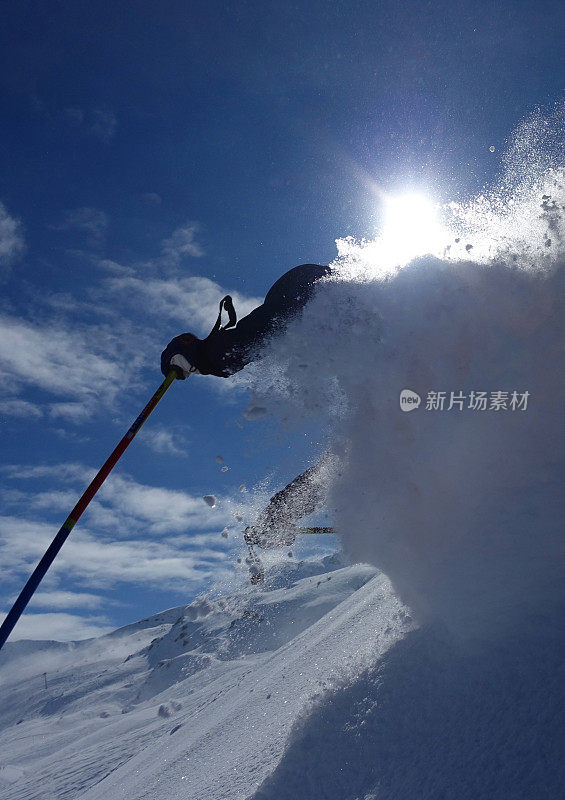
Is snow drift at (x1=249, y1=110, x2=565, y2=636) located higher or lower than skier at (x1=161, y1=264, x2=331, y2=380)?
lower

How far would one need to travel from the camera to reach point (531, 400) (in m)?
3.92

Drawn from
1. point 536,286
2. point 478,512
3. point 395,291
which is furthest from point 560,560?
point 395,291

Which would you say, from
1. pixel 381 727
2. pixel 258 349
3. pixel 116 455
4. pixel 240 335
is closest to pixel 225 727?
pixel 381 727

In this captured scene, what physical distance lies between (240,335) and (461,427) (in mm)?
2621

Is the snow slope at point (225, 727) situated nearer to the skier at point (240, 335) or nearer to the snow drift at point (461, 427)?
the snow drift at point (461, 427)

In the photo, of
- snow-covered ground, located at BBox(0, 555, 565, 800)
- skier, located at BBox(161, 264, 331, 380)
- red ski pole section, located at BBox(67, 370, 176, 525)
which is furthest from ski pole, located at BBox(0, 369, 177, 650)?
snow-covered ground, located at BBox(0, 555, 565, 800)

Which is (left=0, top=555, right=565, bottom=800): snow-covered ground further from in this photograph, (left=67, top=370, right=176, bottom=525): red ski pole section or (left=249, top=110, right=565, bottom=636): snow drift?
(left=67, top=370, right=176, bottom=525): red ski pole section

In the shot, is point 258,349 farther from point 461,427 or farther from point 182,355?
point 461,427

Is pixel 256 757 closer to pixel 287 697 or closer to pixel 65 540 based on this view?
pixel 287 697

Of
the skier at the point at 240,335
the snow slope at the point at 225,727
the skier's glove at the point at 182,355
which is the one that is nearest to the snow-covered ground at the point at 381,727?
the snow slope at the point at 225,727

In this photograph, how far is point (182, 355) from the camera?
5.85 meters

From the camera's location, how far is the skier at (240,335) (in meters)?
5.55

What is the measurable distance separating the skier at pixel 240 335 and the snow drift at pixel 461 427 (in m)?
0.74

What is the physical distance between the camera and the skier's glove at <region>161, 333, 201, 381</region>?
586cm
